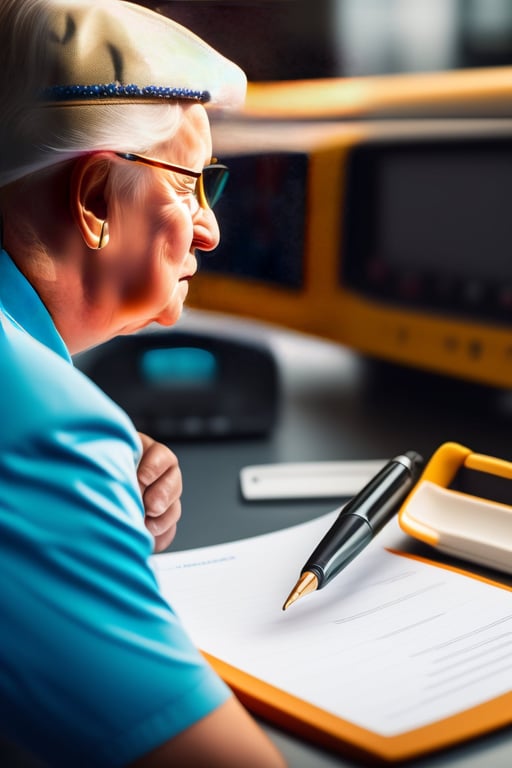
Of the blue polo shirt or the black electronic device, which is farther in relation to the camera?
the black electronic device

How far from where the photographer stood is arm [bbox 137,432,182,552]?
46 cm

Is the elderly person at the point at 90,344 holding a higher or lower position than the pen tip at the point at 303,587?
higher

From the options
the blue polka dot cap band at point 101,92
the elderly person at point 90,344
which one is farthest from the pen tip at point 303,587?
the blue polka dot cap band at point 101,92

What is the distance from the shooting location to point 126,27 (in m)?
0.31

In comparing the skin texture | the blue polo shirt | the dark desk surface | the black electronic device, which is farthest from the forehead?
the black electronic device

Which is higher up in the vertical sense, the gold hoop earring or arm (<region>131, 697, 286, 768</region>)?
the gold hoop earring

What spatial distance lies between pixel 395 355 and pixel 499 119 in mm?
203

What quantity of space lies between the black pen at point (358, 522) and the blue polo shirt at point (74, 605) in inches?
5.7

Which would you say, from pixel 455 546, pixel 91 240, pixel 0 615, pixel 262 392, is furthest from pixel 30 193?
pixel 262 392

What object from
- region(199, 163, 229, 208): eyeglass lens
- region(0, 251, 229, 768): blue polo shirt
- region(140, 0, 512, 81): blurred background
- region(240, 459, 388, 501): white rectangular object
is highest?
region(140, 0, 512, 81): blurred background

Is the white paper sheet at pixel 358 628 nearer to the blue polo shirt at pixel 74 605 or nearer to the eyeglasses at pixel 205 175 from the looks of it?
the blue polo shirt at pixel 74 605

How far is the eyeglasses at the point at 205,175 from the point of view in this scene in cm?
32

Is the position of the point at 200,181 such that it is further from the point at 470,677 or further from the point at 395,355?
Result: the point at 395,355

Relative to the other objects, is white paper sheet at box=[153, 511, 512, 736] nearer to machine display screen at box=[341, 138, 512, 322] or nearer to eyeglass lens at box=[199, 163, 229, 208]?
eyeglass lens at box=[199, 163, 229, 208]
